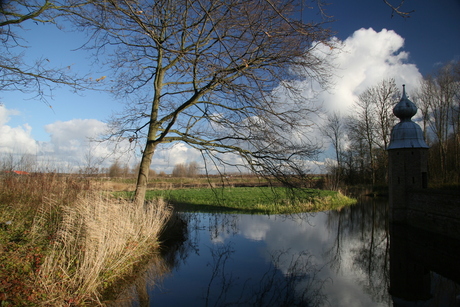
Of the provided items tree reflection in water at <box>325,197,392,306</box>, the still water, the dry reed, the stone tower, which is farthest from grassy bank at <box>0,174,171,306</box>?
the stone tower

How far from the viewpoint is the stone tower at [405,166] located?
599 inches

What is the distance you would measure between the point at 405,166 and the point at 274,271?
1194 cm

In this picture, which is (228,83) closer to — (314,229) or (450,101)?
(314,229)

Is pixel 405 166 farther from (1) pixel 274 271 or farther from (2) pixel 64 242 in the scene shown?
(2) pixel 64 242

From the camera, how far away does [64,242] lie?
18.8ft

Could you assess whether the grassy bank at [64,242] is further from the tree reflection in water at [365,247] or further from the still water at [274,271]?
the tree reflection in water at [365,247]

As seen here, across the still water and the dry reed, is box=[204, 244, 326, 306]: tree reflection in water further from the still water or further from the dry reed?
the dry reed

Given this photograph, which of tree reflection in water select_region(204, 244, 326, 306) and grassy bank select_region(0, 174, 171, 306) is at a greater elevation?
grassy bank select_region(0, 174, 171, 306)

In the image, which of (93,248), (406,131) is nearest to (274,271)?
(93,248)

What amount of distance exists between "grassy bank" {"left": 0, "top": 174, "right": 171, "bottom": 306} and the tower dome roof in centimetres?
1390

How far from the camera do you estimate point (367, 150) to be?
3741 cm

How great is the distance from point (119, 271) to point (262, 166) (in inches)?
169

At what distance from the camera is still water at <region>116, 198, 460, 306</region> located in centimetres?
623

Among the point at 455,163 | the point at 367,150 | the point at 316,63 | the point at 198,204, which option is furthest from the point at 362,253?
the point at 367,150
